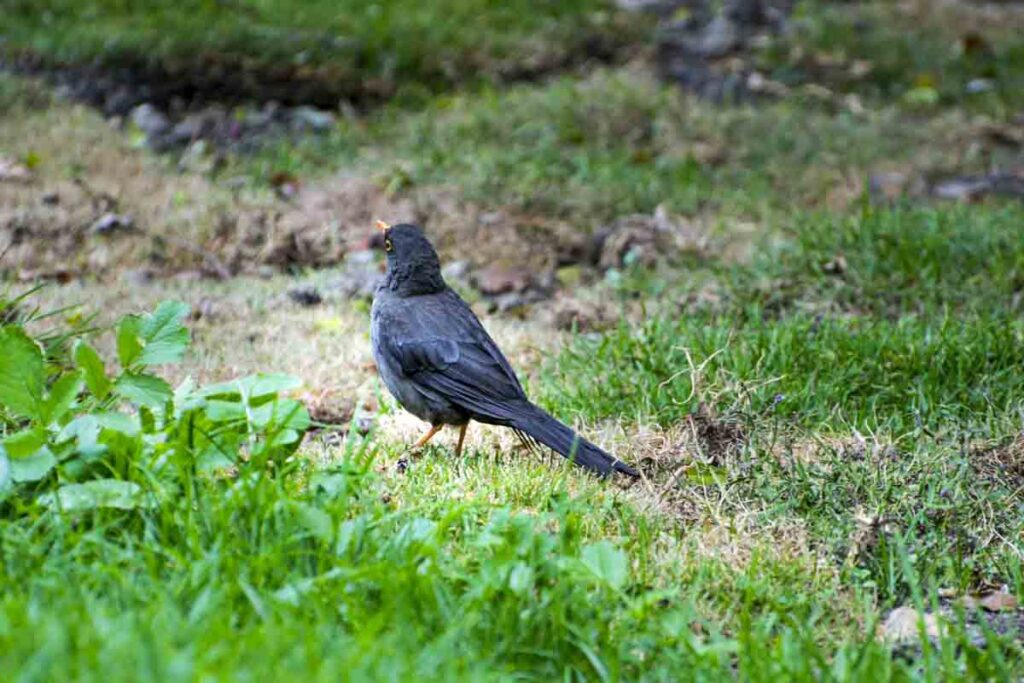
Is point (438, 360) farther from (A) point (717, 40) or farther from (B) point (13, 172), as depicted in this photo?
(A) point (717, 40)

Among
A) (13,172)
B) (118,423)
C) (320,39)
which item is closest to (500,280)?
(13,172)

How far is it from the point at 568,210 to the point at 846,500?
366cm

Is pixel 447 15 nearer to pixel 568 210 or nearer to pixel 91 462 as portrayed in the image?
pixel 568 210

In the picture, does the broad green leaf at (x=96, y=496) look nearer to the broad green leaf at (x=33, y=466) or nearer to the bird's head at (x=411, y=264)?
the broad green leaf at (x=33, y=466)

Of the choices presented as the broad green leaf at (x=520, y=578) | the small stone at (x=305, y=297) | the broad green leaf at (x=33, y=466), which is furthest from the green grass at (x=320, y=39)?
the broad green leaf at (x=520, y=578)

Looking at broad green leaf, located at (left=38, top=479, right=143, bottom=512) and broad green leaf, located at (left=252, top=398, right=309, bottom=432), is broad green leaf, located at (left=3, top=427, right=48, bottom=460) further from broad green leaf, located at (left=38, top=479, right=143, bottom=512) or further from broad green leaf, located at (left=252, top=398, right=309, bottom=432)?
broad green leaf, located at (left=252, top=398, right=309, bottom=432)

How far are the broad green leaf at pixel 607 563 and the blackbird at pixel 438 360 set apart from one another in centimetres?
78

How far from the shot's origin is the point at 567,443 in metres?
3.95

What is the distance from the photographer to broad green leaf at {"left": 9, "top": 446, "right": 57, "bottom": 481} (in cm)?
325

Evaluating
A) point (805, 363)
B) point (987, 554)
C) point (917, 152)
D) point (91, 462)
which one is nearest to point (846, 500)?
point (987, 554)

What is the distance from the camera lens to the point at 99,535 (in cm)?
302

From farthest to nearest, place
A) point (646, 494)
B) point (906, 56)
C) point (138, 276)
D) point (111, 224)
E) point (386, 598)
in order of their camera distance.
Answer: point (906, 56) < point (111, 224) < point (138, 276) < point (646, 494) < point (386, 598)

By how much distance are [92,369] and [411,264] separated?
5.12 ft

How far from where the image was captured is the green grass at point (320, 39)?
345 inches
